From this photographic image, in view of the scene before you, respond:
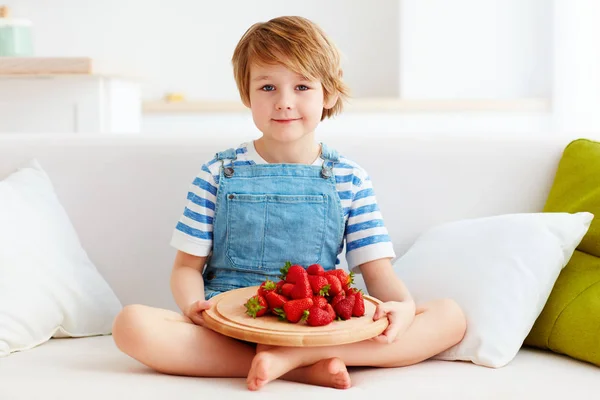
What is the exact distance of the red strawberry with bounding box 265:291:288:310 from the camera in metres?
1.46

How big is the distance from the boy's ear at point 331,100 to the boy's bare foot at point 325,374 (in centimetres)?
58

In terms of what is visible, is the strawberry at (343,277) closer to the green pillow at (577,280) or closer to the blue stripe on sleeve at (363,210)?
the blue stripe on sleeve at (363,210)

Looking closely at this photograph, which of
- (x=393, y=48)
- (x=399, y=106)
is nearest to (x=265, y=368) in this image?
(x=399, y=106)

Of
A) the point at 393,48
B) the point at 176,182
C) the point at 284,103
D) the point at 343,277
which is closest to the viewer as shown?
the point at 343,277

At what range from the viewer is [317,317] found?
55.7 inches

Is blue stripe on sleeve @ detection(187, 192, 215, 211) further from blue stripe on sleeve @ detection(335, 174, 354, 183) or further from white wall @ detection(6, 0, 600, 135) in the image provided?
white wall @ detection(6, 0, 600, 135)

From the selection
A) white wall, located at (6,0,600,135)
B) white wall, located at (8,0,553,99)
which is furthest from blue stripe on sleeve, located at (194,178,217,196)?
white wall, located at (8,0,553,99)

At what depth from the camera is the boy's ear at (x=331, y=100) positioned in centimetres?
181

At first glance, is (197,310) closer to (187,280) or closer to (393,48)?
(187,280)

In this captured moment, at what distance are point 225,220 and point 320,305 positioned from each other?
1.39ft

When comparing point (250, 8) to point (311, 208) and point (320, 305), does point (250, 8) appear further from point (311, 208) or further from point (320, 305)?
point (320, 305)

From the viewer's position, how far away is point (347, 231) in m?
1.83

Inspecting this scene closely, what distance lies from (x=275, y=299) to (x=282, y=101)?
438mm

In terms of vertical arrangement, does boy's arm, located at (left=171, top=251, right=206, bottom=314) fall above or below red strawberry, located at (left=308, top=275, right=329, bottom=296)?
below
